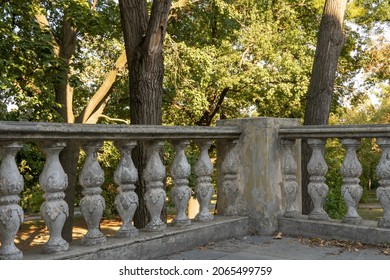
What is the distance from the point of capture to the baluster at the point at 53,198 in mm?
3408

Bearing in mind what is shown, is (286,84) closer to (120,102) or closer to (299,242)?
(120,102)

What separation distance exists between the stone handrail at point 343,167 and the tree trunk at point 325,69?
10.9ft

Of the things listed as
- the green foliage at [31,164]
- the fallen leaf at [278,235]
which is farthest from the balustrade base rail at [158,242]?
the green foliage at [31,164]

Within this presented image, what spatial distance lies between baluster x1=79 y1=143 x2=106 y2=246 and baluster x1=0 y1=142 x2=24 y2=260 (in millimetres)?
573

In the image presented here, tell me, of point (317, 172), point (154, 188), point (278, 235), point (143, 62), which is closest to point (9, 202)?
point (154, 188)

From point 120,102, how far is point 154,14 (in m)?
Answer: 12.8

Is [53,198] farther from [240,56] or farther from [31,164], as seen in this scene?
[240,56]

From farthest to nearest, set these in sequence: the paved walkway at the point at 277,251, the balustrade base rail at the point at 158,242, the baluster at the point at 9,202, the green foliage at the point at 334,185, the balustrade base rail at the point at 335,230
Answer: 1. the green foliage at the point at 334,185
2. the balustrade base rail at the point at 335,230
3. the paved walkway at the point at 277,251
4. the balustrade base rail at the point at 158,242
5. the baluster at the point at 9,202

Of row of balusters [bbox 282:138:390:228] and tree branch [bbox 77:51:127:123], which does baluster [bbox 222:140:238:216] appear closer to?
row of balusters [bbox 282:138:390:228]

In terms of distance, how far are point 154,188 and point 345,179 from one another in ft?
6.38

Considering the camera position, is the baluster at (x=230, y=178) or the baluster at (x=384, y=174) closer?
the baluster at (x=384, y=174)

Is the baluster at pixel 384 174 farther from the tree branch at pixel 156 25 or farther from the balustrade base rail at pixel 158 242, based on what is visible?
the tree branch at pixel 156 25

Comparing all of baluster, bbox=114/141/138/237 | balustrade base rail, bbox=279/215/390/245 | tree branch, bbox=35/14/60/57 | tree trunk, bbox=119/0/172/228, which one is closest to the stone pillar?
balustrade base rail, bbox=279/215/390/245

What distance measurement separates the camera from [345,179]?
4621 millimetres
